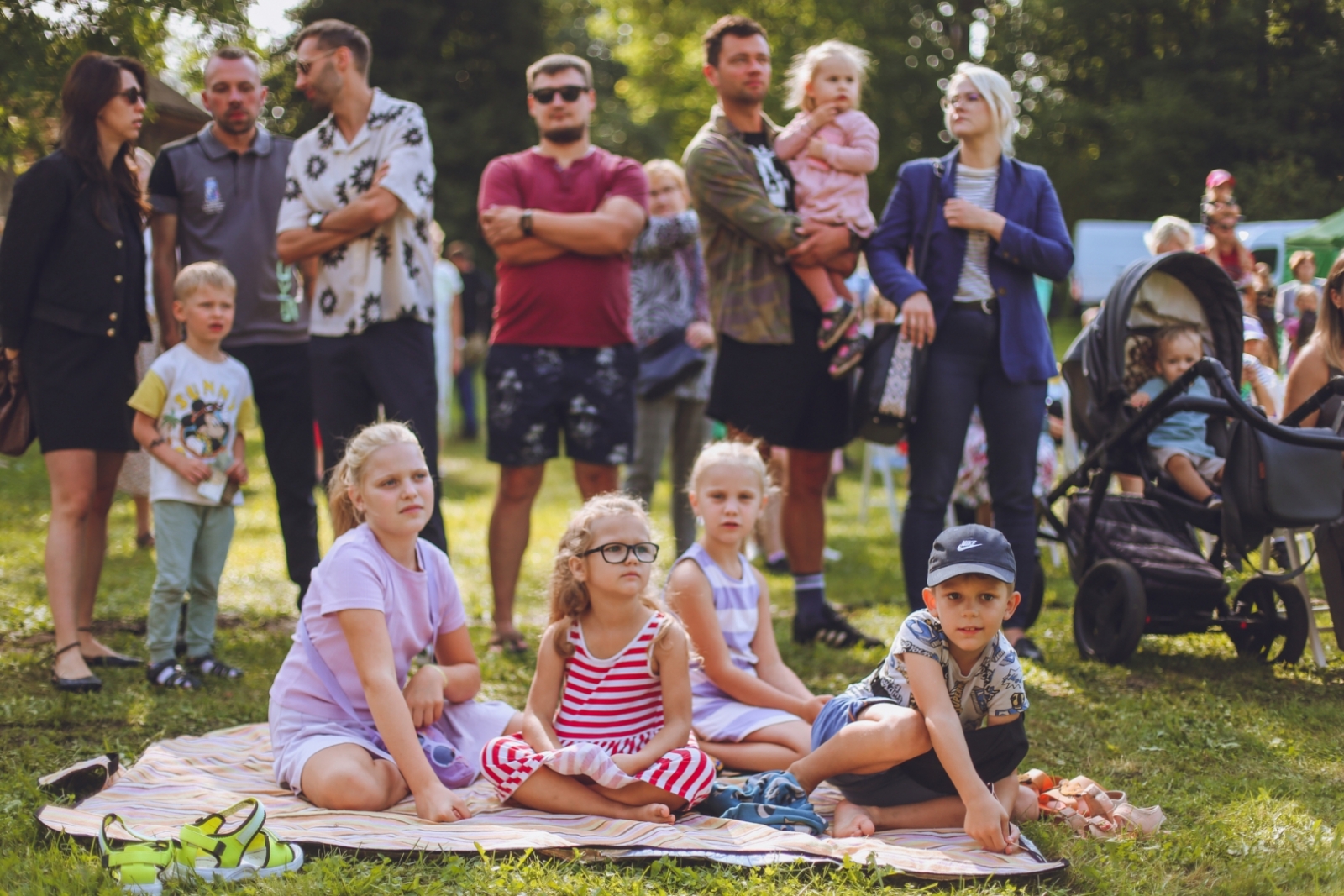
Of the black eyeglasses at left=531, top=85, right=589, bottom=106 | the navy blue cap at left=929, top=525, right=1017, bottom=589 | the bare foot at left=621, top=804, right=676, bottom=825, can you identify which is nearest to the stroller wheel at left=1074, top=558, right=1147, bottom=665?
the navy blue cap at left=929, top=525, right=1017, bottom=589

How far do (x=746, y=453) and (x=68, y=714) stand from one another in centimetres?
236

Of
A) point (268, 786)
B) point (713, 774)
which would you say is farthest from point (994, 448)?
point (268, 786)

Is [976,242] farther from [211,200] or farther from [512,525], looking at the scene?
[211,200]

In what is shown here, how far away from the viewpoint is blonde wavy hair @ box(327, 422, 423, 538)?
3428 mm

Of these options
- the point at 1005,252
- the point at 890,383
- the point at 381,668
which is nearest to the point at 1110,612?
the point at 890,383

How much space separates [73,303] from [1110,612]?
13.2 ft

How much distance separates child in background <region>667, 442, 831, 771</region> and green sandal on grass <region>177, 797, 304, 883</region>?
1362 mm

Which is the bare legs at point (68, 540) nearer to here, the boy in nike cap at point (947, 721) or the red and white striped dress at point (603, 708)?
the red and white striped dress at point (603, 708)

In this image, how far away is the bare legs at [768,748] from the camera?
11.7ft

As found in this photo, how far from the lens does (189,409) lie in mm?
4605

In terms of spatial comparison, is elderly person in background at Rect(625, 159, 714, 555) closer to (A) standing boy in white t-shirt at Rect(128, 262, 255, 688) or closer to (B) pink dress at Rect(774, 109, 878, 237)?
(B) pink dress at Rect(774, 109, 878, 237)

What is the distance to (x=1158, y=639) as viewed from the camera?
521 cm

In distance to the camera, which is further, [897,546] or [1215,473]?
[897,546]

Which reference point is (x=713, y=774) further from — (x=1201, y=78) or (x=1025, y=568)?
(x=1201, y=78)
